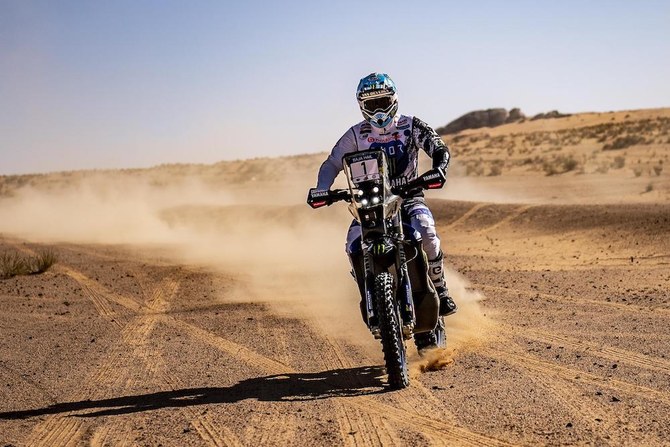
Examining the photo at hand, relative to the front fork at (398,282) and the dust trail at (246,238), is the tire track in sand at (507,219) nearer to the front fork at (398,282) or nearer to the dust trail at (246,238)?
the dust trail at (246,238)

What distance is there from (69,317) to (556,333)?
6067 millimetres

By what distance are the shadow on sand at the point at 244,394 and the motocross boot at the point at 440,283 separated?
2.50 feet

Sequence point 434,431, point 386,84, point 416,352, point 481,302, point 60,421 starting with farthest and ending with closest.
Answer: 1. point 481,302
2. point 416,352
3. point 386,84
4. point 60,421
5. point 434,431

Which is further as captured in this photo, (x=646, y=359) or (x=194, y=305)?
(x=194, y=305)

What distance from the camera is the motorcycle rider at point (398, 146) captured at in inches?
262

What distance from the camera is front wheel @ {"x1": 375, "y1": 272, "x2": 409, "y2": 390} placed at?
232 inches

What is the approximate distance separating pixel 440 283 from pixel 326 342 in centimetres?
177

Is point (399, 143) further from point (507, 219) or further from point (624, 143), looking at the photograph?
point (624, 143)

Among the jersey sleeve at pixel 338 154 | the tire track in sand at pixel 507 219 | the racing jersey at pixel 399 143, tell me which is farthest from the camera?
the tire track in sand at pixel 507 219

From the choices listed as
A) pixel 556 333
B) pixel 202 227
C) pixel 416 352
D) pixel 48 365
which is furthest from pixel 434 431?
pixel 202 227

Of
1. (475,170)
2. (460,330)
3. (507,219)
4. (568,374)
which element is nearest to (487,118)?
(475,170)

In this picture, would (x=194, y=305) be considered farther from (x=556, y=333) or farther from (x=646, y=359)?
(x=646, y=359)

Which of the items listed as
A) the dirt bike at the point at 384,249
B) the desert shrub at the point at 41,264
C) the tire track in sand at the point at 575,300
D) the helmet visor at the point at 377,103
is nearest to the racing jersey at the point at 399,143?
the helmet visor at the point at 377,103

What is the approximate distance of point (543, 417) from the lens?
521cm
